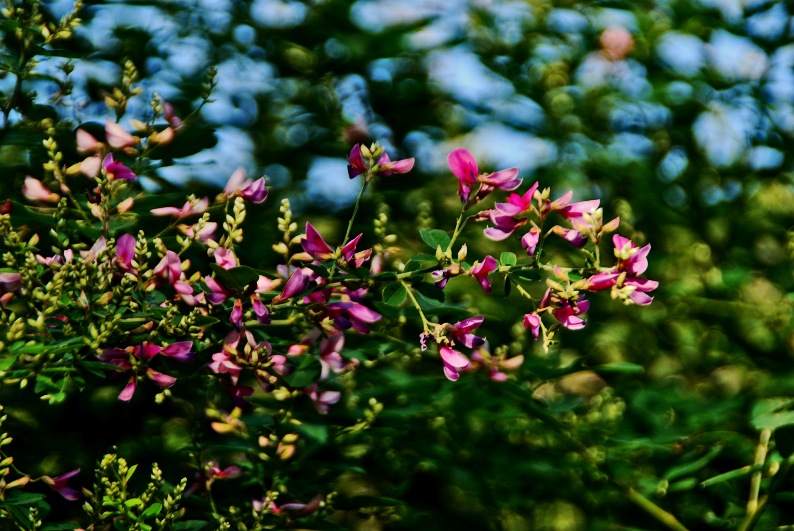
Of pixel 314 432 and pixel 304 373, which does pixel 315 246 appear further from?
pixel 314 432

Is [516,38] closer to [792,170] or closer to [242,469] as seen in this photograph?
[792,170]

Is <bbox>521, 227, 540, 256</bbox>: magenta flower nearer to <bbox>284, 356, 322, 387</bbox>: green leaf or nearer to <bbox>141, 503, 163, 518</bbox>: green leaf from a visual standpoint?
<bbox>284, 356, 322, 387</bbox>: green leaf

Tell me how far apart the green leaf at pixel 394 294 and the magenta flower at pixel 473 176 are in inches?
8.1

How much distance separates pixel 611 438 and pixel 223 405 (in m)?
1.06

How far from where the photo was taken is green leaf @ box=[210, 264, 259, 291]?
1627 millimetres

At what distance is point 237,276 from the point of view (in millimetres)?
1647

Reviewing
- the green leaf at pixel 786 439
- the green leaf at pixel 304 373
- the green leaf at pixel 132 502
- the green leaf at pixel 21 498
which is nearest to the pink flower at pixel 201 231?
the green leaf at pixel 304 373

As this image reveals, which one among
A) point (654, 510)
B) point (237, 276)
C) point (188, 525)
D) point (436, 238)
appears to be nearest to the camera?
point (237, 276)

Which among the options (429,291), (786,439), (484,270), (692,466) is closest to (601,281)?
(484,270)

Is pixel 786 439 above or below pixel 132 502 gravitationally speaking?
below

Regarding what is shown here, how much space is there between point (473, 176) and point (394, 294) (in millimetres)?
262

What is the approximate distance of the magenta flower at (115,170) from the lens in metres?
1.82

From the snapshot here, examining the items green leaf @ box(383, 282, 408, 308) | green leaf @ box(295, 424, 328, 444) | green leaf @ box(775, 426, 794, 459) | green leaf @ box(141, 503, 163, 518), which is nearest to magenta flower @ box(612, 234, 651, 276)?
green leaf @ box(383, 282, 408, 308)

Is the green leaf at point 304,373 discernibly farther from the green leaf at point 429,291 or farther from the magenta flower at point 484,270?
the magenta flower at point 484,270
